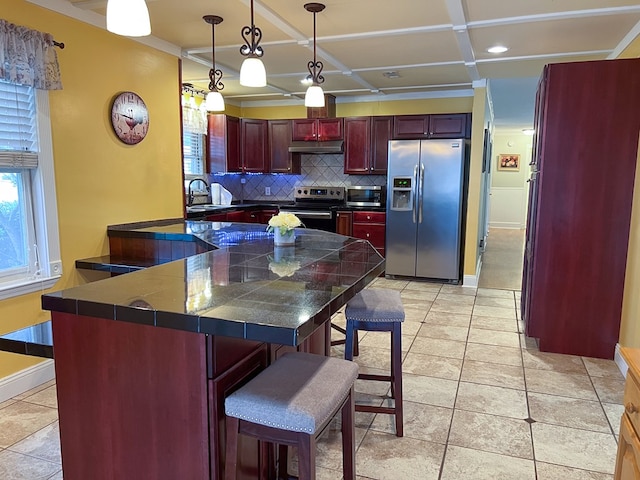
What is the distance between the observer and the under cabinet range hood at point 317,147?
611 cm

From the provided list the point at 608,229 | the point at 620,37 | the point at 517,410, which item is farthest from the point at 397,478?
the point at 620,37

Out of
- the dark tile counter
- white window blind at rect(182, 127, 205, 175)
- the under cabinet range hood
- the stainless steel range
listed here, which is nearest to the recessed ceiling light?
the under cabinet range hood

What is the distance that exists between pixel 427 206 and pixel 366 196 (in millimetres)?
909

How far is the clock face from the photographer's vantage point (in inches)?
132

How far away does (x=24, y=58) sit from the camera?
2592mm

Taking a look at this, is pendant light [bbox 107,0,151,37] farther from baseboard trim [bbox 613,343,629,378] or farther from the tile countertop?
baseboard trim [bbox 613,343,629,378]

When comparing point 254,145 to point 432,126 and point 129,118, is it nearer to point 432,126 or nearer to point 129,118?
point 432,126

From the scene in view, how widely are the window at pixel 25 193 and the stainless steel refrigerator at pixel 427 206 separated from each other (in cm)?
384

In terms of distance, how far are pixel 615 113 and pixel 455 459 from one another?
101 inches

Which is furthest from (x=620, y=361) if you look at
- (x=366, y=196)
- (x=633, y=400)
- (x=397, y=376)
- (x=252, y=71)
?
(x=366, y=196)

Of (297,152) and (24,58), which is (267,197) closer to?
(297,152)

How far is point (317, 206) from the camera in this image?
20.6 ft

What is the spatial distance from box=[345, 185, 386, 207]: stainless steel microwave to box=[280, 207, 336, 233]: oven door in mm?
335

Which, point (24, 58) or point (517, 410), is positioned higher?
point (24, 58)
